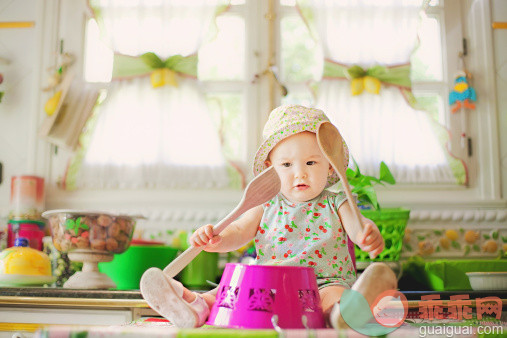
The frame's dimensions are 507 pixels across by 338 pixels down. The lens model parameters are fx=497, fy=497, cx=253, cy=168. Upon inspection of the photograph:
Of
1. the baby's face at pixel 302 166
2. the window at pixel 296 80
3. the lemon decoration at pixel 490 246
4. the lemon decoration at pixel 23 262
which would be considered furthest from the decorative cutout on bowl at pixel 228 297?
the lemon decoration at pixel 490 246

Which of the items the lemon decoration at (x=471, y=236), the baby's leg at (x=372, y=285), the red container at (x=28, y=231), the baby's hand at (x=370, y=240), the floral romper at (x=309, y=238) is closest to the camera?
the baby's leg at (x=372, y=285)

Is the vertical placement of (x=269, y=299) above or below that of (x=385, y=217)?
below

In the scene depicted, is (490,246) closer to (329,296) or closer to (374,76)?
(374,76)

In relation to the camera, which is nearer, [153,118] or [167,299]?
[167,299]

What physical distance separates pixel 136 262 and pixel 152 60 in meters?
0.78

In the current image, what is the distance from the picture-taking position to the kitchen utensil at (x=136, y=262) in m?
1.45

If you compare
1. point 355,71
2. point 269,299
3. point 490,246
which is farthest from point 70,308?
point 490,246

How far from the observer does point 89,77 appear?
1915 mm

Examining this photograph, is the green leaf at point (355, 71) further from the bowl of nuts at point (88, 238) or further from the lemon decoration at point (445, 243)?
the bowl of nuts at point (88, 238)

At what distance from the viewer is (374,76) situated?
5.98 feet

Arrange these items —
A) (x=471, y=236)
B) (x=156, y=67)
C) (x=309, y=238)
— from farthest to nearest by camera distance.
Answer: (x=156, y=67) → (x=471, y=236) → (x=309, y=238)

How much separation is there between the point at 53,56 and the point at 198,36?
1.86 ft

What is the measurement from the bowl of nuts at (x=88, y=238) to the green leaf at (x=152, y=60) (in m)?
0.70

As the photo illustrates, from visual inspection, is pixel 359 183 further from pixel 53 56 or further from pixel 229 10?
pixel 53 56
